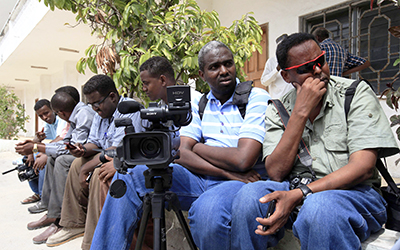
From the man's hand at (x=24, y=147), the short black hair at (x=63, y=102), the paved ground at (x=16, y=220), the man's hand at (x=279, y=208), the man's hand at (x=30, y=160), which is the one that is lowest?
the paved ground at (x=16, y=220)

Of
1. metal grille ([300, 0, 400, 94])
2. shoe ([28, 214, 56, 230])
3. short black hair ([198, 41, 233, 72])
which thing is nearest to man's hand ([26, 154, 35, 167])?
shoe ([28, 214, 56, 230])

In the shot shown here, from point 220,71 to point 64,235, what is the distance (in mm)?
2009

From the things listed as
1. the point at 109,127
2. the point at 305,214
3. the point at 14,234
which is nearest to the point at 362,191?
the point at 305,214

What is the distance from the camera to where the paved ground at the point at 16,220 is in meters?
2.57

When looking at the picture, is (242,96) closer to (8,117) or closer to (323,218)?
(323,218)

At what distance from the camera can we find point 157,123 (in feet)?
4.76

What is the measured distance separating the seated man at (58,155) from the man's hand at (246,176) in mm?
1871

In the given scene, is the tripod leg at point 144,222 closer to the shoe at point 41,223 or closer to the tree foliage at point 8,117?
the shoe at point 41,223

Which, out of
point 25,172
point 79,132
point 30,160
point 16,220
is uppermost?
point 79,132

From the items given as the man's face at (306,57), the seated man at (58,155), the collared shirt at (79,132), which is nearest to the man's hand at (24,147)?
the seated man at (58,155)

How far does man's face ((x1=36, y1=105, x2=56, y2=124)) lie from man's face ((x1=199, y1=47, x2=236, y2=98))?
10.3ft

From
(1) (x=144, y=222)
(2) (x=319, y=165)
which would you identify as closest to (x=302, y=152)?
(2) (x=319, y=165)

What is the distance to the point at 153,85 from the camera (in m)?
2.79

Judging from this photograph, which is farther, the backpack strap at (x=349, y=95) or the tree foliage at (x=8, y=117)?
the tree foliage at (x=8, y=117)
